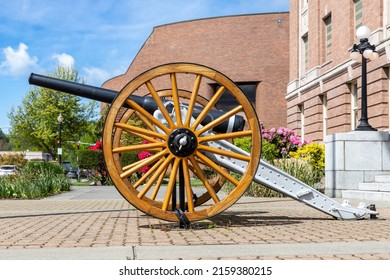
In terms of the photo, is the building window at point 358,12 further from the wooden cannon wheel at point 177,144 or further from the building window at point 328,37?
the wooden cannon wheel at point 177,144

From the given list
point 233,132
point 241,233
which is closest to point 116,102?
point 233,132

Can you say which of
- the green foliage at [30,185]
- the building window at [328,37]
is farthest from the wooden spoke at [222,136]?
the building window at [328,37]

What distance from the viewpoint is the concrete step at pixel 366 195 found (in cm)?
1463

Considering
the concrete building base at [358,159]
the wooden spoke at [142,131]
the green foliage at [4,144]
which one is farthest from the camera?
the green foliage at [4,144]

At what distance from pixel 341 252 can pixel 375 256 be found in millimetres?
345

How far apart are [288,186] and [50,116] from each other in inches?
1773

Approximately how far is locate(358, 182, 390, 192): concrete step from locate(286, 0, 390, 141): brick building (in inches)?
224

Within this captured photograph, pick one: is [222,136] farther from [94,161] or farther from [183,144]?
[94,161]

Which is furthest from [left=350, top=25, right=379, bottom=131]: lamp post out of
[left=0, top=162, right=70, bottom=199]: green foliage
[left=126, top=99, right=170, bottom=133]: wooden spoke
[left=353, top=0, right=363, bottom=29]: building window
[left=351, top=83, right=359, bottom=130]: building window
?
[left=0, top=162, right=70, bottom=199]: green foliage

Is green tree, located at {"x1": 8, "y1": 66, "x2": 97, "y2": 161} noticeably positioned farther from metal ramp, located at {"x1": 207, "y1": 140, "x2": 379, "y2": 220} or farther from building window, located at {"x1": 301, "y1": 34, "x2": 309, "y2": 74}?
metal ramp, located at {"x1": 207, "y1": 140, "x2": 379, "y2": 220}

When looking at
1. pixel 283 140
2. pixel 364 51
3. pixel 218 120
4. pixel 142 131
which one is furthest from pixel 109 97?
pixel 283 140

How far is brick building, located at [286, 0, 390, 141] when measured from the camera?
21438 millimetres

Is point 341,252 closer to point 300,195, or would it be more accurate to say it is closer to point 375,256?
point 375,256

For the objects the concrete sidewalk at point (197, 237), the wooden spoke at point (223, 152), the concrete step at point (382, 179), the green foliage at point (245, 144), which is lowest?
the concrete sidewalk at point (197, 237)
